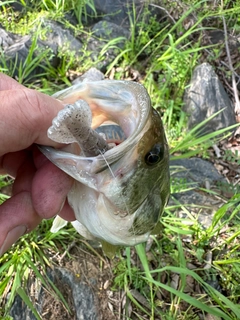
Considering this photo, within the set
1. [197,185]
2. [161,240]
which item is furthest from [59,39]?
[161,240]

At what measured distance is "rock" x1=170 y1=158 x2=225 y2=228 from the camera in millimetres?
3167

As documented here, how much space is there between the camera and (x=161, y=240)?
2.96 metres

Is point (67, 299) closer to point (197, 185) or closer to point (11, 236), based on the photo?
point (11, 236)

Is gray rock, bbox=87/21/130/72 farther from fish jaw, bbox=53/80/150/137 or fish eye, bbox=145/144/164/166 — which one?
fish eye, bbox=145/144/164/166

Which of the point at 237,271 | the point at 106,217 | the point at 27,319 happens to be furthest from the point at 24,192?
the point at 237,271

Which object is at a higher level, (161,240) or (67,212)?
(67,212)

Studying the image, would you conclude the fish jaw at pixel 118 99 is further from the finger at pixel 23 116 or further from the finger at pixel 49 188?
the finger at pixel 49 188

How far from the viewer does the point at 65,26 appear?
14.0 ft

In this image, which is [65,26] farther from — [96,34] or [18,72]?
[18,72]

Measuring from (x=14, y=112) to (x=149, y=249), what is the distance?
1873mm

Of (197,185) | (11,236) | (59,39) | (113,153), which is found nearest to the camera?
(113,153)

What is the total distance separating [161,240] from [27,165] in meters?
1.49

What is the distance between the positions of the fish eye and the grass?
114cm

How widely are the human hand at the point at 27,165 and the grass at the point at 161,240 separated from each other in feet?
2.73
